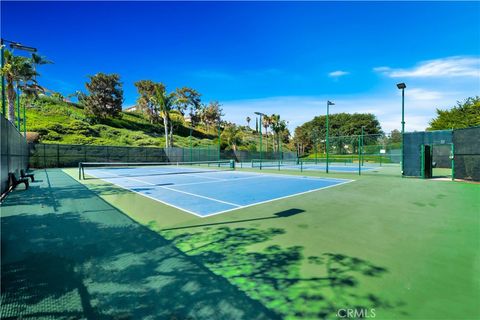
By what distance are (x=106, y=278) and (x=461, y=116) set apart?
1707 inches

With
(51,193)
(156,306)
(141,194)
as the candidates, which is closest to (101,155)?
(51,193)

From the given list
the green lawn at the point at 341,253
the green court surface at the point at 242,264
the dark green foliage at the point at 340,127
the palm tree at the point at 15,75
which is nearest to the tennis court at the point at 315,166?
the green lawn at the point at 341,253

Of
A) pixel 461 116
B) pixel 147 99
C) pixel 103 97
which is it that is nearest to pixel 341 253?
pixel 461 116

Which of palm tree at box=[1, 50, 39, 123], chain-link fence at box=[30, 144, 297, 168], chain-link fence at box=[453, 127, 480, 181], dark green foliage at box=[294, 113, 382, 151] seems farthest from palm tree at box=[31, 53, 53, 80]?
dark green foliage at box=[294, 113, 382, 151]

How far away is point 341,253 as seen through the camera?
3.77 meters

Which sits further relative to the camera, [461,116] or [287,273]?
[461,116]

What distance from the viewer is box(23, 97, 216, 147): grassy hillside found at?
119ft

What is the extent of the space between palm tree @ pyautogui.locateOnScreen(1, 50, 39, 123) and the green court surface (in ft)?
59.5

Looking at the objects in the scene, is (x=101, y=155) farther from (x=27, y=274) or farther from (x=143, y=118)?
(x=143, y=118)

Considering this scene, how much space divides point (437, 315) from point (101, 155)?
102ft

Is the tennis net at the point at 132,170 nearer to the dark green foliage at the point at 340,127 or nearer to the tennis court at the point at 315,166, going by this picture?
the tennis court at the point at 315,166

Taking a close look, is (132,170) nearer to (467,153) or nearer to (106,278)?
(106,278)

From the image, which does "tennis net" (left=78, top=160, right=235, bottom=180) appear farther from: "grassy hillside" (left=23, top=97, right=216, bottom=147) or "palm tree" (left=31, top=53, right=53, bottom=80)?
"grassy hillside" (left=23, top=97, right=216, bottom=147)

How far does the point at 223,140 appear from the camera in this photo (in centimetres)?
5331
